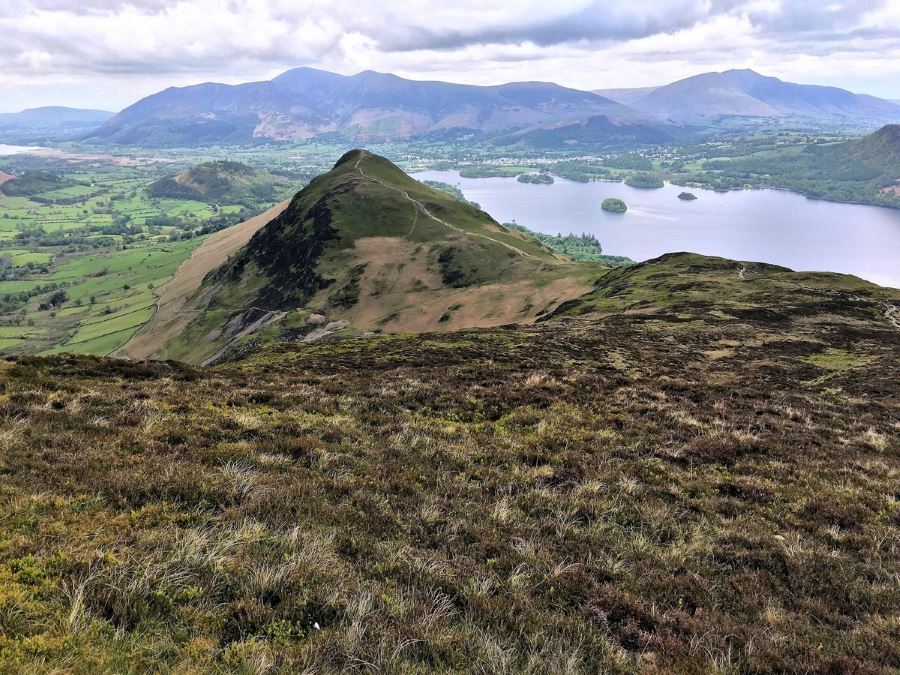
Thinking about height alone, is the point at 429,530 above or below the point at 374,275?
above

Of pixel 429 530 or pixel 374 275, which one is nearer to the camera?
pixel 429 530

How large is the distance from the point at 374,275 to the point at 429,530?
461 feet

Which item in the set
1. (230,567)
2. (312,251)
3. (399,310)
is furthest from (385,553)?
(312,251)

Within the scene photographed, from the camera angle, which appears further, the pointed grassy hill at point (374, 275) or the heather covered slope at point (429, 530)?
the pointed grassy hill at point (374, 275)

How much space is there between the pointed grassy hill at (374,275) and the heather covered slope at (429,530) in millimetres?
81658

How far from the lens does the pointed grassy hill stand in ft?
381

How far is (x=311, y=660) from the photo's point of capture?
6.18 metres

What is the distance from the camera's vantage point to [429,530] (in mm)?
10219

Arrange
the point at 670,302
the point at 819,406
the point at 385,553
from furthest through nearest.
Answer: the point at 670,302 → the point at 819,406 → the point at 385,553

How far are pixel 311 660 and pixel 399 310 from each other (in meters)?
122

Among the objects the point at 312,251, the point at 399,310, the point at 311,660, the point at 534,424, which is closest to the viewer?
the point at 311,660

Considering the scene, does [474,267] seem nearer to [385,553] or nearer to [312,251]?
[312,251]

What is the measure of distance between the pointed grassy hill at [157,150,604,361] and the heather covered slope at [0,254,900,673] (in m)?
81.7

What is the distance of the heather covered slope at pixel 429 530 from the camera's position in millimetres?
6676
